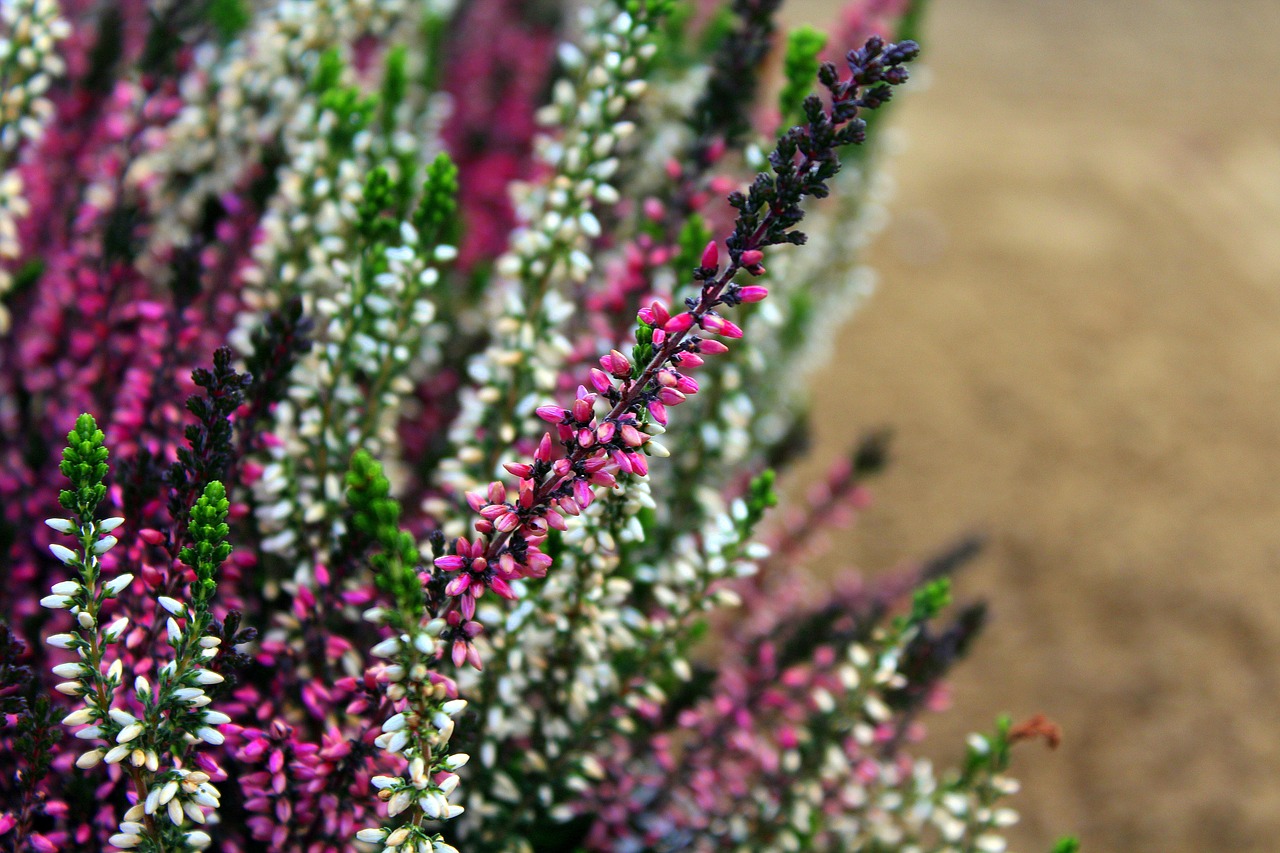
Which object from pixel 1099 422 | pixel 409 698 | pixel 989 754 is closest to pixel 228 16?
pixel 409 698

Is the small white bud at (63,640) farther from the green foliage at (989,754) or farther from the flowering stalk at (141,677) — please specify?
the green foliage at (989,754)

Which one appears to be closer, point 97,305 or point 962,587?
point 97,305

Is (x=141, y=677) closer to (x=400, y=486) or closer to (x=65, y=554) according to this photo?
(x=65, y=554)

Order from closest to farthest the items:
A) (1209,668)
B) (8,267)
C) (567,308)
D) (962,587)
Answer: (567,308), (8,267), (1209,668), (962,587)

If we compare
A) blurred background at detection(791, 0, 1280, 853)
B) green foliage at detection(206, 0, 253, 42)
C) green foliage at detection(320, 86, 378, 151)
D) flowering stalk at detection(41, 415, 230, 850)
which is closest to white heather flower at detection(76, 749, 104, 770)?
flowering stalk at detection(41, 415, 230, 850)

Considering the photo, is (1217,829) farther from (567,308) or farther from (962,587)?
(567,308)

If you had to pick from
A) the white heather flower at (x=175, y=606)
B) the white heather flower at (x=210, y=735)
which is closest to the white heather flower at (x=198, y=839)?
the white heather flower at (x=210, y=735)

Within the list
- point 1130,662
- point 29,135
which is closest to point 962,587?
point 1130,662
